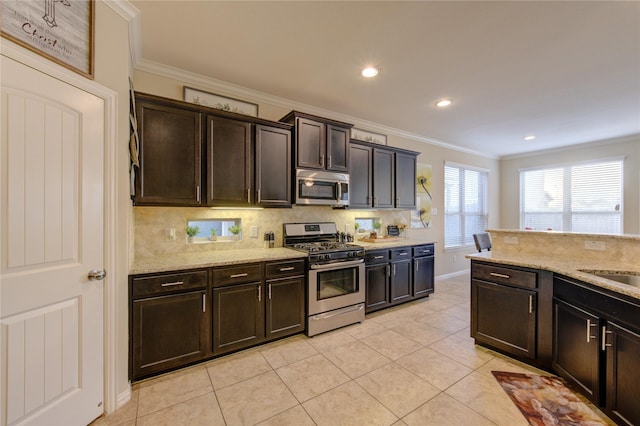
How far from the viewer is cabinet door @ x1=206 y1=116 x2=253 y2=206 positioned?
258 cm

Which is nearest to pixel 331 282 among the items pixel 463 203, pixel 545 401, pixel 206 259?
pixel 206 259

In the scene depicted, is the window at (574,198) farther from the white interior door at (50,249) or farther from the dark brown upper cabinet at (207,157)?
the white interior door at (50,249)

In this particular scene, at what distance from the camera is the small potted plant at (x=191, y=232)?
276 cm

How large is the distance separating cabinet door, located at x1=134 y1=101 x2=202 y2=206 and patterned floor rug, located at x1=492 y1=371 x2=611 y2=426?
308 cm

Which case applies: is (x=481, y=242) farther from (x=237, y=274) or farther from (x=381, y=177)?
(x=237, y=274)

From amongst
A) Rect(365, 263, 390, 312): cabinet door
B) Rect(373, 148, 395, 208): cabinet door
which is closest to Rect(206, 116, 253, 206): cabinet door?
Rect(365, 263, 390, 312): cabinet door

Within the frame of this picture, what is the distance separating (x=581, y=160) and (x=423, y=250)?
172 inches

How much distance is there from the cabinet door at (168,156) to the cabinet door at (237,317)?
3.09ft

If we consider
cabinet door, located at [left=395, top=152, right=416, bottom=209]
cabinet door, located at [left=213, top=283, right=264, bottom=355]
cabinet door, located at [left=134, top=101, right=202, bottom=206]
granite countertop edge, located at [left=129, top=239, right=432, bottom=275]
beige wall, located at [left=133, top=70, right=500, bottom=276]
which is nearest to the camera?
granite countertop edge, located at [left=129, top=239, right=432, bottom=275]

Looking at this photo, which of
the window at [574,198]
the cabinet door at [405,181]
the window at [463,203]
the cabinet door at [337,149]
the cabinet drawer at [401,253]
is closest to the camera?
the cabinet door at [337,149]

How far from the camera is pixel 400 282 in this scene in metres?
3.75

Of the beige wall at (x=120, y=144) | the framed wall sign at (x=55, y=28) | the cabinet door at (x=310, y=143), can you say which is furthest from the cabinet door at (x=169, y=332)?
the cabinet door at (x=310, y=143)

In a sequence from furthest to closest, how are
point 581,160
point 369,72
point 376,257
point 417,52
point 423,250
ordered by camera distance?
point 581,160 → point 423,250 → point 376,257 → point 369,72 → point 417,52

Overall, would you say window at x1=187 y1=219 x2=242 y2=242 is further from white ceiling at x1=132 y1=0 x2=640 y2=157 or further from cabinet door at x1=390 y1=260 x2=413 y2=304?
cabinet door at x1=390 y1=260 x2=413 y2=304
